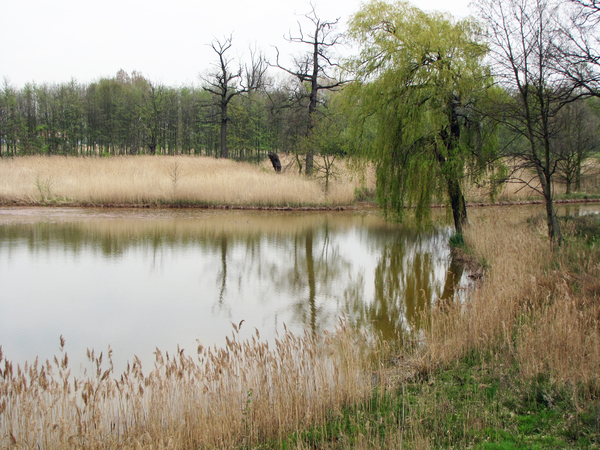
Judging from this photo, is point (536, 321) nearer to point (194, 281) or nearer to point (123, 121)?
point (194, 281)

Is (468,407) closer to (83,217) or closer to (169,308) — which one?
(169,308)

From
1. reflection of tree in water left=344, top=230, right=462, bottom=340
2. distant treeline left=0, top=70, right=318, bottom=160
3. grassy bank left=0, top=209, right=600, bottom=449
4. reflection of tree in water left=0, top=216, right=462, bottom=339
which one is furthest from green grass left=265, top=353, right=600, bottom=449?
distant treeline left=0, top=70, right=318, bottom=160

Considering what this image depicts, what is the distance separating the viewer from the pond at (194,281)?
620cm

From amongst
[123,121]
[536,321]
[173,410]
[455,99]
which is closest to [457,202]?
[455,99]

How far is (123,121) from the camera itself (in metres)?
43.6

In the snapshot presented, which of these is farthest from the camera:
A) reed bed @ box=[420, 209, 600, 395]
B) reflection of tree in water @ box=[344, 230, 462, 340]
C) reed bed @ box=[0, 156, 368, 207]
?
reed bed @ box=[0, 156, 368, 207]

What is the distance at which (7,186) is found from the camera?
68.8 ft

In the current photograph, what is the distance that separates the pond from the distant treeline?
2437 centimetres

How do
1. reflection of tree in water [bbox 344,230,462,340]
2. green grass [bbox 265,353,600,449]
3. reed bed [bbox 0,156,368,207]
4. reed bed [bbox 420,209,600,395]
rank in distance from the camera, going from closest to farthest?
green grass [bbox 265,353,600,449] → reed bed [bbox 420,209,600,395] → reflection of tree in water [bbox 344,230,462,340] → reed bed [bbox 0,156,368,207]

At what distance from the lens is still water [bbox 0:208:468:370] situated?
621cm

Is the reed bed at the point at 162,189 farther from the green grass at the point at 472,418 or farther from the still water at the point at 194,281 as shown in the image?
the green grass at the point at 472,418

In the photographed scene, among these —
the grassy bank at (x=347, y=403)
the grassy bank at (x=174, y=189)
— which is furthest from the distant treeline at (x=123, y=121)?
the grassy bank at (x=347, y=403)

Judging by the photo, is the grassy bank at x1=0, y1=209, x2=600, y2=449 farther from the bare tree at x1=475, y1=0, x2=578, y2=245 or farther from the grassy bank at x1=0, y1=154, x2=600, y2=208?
the grassy bank at x1=0, y1=154, x2=600, y2=208

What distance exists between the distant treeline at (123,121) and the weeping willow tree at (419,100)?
2635 centimetres
